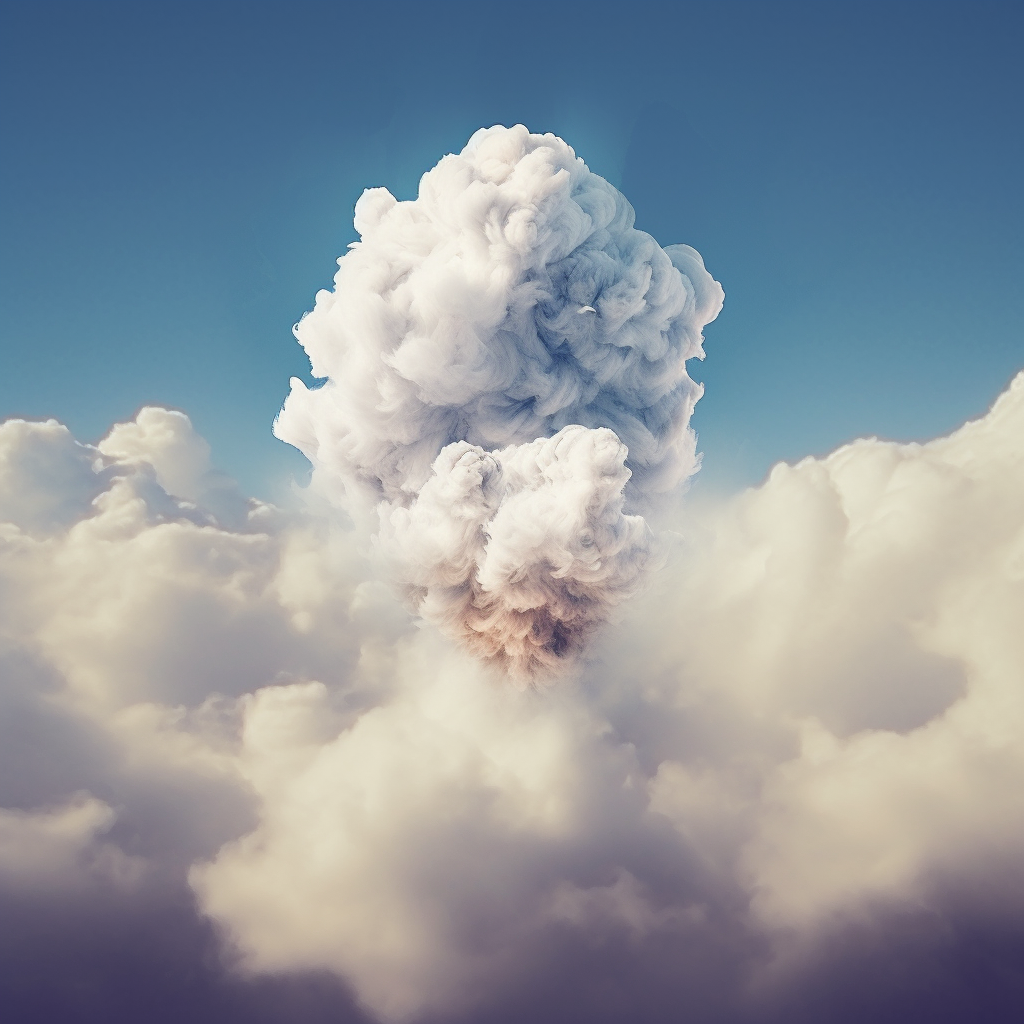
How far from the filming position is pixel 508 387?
35375mm

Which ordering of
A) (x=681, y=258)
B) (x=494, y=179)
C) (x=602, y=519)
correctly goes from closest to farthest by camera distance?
(x=602, y=519) < (x=494, y=179) < (x=681, y=258)

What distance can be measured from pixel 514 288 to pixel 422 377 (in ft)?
16.5

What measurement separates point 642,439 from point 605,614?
746 centimetres

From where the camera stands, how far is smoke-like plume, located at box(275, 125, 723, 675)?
102 feet

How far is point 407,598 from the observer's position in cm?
3566

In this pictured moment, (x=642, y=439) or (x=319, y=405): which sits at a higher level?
(x=319, y=405)

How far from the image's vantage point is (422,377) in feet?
109

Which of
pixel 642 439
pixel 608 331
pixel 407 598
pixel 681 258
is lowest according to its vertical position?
pixel 407 598

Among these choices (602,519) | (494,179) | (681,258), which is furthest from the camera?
(681,258)

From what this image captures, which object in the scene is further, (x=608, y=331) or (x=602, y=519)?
(x=608, y=331)

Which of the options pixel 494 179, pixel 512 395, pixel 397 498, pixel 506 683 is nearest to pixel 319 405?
pixel 397 498

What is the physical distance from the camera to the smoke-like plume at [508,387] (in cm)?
3112

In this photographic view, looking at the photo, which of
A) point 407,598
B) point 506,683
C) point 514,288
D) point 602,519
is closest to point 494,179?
point 514,288

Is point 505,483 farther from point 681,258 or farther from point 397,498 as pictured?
point 681,258
